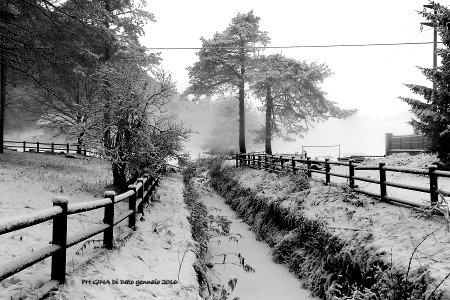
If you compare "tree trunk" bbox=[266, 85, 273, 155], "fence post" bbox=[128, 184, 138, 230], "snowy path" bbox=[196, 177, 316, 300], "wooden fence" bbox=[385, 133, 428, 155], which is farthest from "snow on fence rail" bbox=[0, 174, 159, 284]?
"tree trunk" bbox=[266, 85, 273, 155]

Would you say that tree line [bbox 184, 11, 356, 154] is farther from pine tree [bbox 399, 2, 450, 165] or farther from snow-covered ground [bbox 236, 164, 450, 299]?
snow-covered ground [bbox 236, 164, 450, 299]

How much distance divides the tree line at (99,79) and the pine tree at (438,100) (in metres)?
9.21

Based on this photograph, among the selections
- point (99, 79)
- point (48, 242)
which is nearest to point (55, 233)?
point (48, 242)

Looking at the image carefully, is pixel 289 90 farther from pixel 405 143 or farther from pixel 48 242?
pixel 48 242

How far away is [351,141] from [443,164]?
295ft

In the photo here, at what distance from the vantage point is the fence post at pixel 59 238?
3.67m

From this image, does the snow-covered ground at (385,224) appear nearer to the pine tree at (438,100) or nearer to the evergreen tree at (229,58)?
the pine tree at (438,100)

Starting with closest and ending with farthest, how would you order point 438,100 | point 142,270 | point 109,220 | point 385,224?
point 142,270 → point 109,220 → point 385,224 → point 438,100

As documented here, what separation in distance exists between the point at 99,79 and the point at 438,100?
42.9 feet

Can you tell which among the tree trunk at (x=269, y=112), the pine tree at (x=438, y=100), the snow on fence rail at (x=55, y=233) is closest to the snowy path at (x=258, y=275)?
the snow on fence rail at (x=55, y=233)

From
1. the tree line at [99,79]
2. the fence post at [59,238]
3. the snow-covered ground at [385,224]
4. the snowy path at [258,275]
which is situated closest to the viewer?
the fence post at [59,238]

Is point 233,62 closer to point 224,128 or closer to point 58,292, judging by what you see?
point 58,292

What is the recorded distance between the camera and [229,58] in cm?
2527

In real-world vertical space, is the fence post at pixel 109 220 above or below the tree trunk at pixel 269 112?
below
